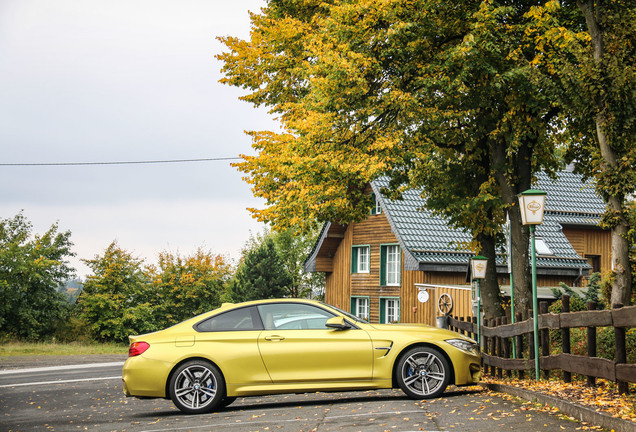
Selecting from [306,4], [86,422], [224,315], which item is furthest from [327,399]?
[306,4]

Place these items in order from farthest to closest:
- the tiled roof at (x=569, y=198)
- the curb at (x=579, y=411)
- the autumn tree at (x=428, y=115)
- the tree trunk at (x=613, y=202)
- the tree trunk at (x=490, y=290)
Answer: the tiled roof at (x=569, y=198) → the tree trunk at (x=490, y=290) → the autumn tree at (x=428, y=115) → the tree trunk at (x=613, y=202) → the curb at (x=579, y=411)

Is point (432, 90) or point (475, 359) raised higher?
point (432, 90)

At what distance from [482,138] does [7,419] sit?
1239cm

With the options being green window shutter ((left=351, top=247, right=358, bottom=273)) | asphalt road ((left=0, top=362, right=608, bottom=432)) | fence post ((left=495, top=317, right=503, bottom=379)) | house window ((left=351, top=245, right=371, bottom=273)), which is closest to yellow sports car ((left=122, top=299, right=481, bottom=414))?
asphalt road ((left=0, top=362, right=608, bottom=432))

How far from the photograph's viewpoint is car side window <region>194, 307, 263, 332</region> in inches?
420

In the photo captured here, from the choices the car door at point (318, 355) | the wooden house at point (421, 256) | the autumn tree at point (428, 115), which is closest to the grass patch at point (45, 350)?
the wooden house at point (421, 256)

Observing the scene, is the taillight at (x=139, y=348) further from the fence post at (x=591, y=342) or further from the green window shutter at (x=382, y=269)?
the green window shutter at (x=382, y=269)

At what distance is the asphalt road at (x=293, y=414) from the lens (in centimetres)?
820

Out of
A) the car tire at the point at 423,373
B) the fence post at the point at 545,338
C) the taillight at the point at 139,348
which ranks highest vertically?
the fence post at the point at 545,338

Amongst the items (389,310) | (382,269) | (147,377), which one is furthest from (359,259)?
(147,377)

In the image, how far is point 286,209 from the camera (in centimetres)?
1884

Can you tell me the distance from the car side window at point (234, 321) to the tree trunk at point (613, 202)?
7.46 meters

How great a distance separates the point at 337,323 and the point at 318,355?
532 millimetres

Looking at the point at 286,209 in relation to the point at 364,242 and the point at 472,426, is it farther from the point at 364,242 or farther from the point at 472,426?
the point at 364,242
